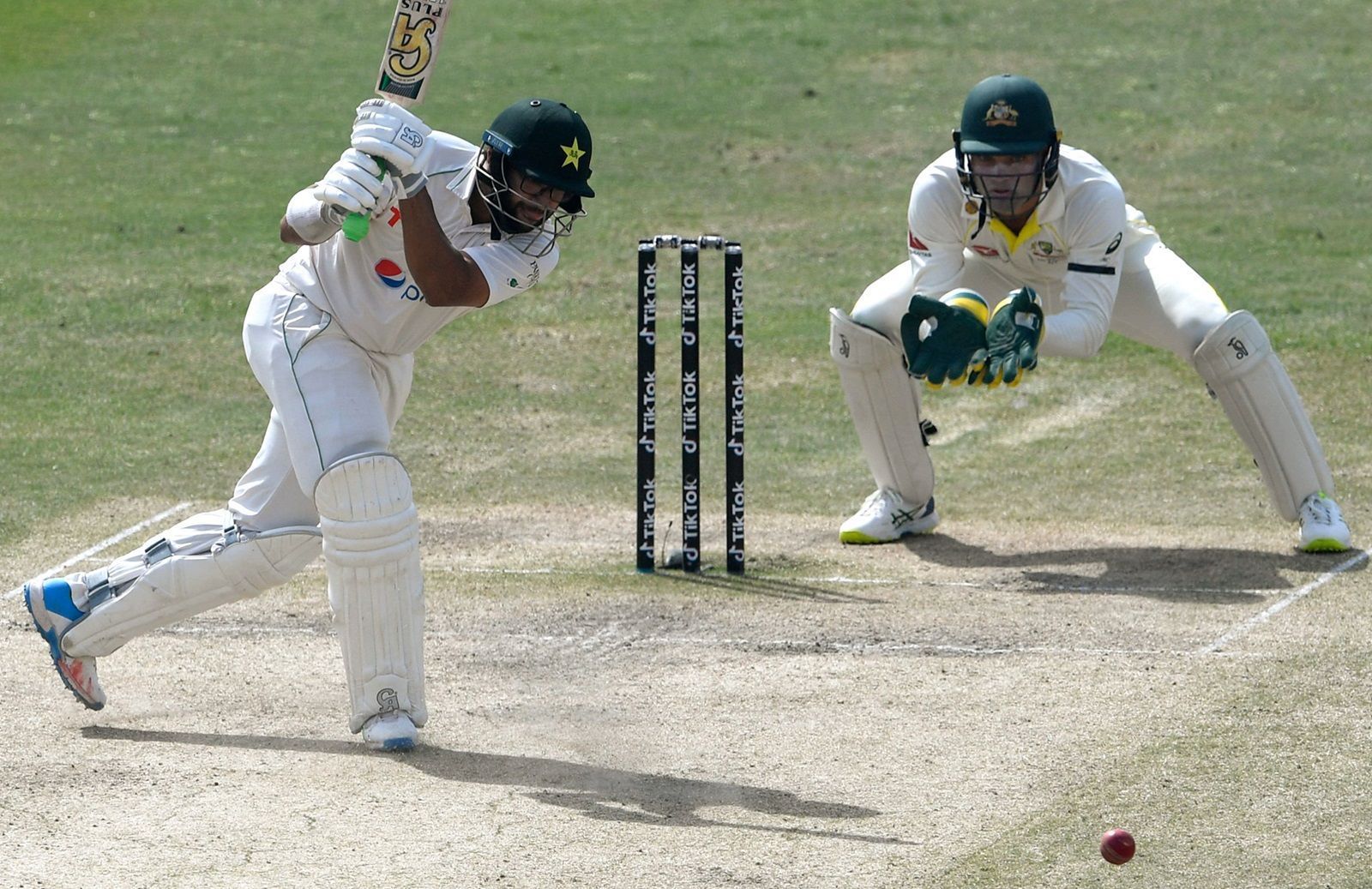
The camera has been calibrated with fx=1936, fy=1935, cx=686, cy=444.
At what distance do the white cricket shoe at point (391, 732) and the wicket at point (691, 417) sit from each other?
2231 millimetres

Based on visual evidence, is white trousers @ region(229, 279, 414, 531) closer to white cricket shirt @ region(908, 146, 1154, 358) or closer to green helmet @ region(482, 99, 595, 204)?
green helmet @ region(482, 99, 595, 204)

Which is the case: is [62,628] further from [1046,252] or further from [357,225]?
[1046,252]

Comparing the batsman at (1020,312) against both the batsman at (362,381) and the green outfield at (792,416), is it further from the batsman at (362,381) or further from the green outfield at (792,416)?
the batsman at (362,381)

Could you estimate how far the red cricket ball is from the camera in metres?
4.55

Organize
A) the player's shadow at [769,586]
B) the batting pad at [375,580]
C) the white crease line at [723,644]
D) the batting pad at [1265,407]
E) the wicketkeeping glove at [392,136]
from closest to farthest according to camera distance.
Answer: the wicketkeeping glove at [392,136] < the batting pad at [375,580] < the white crease line at [723,644] < the player's shadow at [769,586] < the batting pad at [1265,407]

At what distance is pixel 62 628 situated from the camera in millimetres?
5832

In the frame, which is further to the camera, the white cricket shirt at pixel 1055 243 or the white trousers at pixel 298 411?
the white cricket shirt at pixel 1055 243

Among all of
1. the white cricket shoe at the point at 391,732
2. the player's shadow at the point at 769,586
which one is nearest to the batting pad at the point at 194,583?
the white cricket shoe at the point at 391,732

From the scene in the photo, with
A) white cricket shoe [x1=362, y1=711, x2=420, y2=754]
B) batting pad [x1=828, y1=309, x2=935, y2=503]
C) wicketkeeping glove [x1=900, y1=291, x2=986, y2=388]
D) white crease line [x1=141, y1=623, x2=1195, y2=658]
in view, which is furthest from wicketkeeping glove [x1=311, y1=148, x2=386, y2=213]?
batting pad [x1=828, y1=309, x2=935, y2=503]

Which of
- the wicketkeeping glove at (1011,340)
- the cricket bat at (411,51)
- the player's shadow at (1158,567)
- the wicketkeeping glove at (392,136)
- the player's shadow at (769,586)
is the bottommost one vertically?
the player's shadow at (1158,567)

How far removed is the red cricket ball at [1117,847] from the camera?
4551 mm

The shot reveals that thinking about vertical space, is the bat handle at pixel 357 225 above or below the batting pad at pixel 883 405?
above

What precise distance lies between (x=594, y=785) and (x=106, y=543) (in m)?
3.44

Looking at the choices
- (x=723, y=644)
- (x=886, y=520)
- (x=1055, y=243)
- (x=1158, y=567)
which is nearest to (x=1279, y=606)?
(x=1158, y=567)
